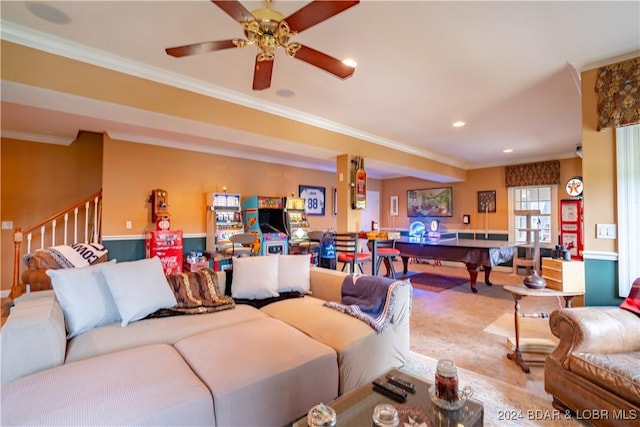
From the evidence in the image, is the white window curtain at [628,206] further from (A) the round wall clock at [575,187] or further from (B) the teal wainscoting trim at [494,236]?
(B) the teal wainscoting trim at [494,236]

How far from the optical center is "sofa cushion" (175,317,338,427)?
146 cm

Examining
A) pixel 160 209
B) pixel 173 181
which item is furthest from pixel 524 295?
pixel 173 181

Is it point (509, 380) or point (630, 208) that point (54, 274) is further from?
point (630, 208)

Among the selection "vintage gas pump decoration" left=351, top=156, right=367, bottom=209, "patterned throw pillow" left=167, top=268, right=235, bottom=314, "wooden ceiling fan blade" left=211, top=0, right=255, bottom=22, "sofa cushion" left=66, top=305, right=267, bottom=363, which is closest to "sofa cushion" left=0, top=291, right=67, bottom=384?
"sofa cushion" left=66, top=305, right=267, bottom=363

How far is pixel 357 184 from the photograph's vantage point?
4770 mm

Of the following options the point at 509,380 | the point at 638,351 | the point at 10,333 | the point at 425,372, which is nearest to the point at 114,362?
the point at 10,333

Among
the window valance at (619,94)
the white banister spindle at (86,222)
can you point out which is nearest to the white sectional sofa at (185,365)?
the window valance at (619,94)

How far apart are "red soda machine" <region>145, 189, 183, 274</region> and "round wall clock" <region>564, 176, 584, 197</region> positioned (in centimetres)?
759

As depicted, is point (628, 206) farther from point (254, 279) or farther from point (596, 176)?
point (254, 279)

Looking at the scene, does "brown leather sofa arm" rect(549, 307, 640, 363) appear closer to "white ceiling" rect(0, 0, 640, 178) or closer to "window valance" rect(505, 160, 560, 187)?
"white ceiling" rect(0, 0, 640, 178)

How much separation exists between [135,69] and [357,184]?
3.17 metres

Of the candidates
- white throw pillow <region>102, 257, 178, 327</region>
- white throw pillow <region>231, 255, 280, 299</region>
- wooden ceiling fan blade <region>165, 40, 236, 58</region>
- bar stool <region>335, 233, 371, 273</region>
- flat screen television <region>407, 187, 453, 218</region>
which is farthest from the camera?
flat screen television <region>407, 187, 453, 218</region>

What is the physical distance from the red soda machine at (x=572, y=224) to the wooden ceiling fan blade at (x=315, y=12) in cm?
704

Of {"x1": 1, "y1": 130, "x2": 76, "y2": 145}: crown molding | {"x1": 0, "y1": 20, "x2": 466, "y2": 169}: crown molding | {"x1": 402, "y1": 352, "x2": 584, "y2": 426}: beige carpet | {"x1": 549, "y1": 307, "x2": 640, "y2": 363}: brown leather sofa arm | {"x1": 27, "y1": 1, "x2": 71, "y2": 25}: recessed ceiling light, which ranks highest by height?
{"x1": 27, "y1": 1, "x2": 71, "y2": 25}: recessed ceiling light
